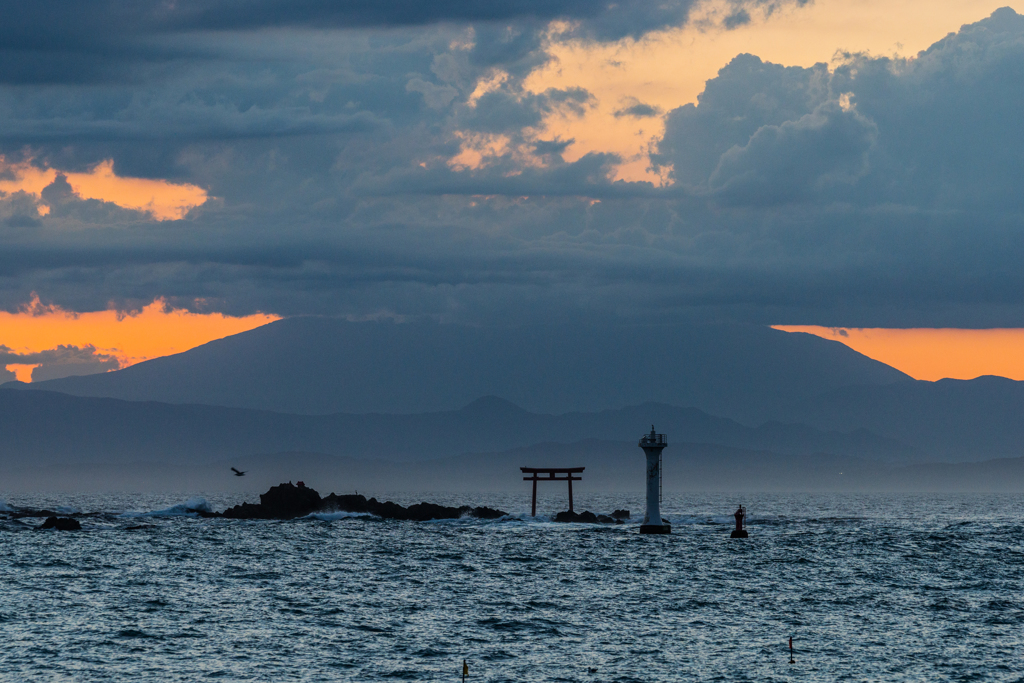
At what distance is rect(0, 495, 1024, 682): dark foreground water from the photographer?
125 ft

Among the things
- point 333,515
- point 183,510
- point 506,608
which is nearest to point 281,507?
point 333,515

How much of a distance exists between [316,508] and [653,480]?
1665 inches

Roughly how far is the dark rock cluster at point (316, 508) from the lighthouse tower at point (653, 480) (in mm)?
28687

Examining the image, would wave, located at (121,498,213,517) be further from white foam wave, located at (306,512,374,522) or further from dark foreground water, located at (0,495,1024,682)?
dark foreground water, located at (0,495,1024,682)

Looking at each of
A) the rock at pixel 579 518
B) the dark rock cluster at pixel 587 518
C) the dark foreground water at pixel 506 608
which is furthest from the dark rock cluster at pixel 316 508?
the dark foreground water at pixel 506 608

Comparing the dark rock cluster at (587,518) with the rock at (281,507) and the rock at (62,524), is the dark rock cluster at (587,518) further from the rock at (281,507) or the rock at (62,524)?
the rock at (62,524)

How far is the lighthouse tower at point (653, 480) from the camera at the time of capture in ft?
283

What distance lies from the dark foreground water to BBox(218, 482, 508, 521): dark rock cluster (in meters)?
23.4

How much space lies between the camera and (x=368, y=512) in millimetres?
115812

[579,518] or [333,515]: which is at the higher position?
[579,518]

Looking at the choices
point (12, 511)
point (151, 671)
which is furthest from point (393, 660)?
point (12, 511)

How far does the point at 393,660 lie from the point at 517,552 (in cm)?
3858

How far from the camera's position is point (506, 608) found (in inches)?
2015

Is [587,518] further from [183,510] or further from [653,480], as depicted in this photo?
[183,510]
